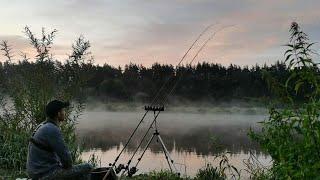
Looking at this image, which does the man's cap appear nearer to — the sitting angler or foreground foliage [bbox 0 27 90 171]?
the sitting angler

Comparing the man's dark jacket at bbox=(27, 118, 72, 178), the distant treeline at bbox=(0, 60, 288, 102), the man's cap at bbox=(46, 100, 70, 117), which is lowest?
the man's dark jacket at bbox=(27, 118, 72, 178)

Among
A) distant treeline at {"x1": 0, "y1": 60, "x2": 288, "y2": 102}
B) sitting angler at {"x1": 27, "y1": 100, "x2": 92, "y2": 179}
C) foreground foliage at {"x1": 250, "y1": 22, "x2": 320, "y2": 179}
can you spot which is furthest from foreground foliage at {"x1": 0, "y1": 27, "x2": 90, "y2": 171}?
distant treeline at {"x1": 0, "y1": 60, "x2": 288, "y2": 102}

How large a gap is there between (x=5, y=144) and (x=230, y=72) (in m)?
65.8

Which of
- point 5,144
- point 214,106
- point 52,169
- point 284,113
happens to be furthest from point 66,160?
point 214,106

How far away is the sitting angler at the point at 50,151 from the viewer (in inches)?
230

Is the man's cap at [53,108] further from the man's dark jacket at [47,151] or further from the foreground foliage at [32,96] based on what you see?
the foreground foliage at [32,96]

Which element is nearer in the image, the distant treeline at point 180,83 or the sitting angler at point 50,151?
the sitting angler at point 50,151

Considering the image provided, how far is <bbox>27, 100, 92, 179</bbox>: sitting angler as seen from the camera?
584cm

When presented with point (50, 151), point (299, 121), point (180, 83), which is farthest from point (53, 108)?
point (180, 83)

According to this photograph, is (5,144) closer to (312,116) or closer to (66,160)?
(66,160)

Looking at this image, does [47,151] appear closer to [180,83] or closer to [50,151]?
[50,151]

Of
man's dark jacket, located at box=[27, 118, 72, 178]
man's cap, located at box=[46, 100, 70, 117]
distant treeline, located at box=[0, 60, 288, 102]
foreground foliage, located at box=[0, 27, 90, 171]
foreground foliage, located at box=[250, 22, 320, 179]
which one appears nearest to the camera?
foreground foliage, located at box=[250, 22, 320, 179]

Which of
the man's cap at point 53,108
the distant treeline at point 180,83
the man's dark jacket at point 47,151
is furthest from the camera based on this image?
the distant treeline at point 180,83

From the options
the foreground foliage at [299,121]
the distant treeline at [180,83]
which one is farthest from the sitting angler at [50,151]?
the distant treeline at [180,83]
